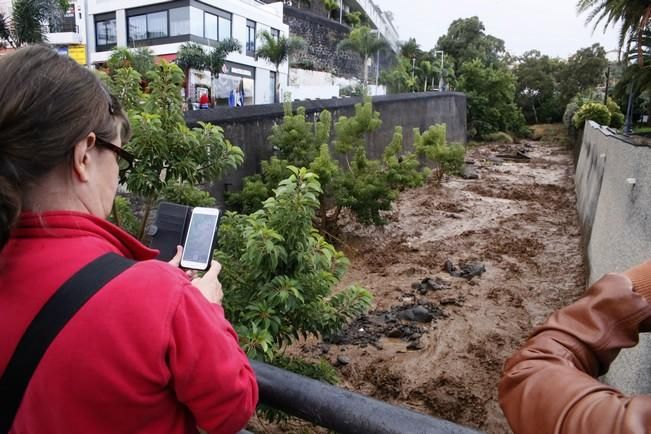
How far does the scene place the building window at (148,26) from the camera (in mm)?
29703

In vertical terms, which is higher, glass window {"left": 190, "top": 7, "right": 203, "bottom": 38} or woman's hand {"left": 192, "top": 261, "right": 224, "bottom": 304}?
glass window {"left": 190, "top": 7, "right": 203, "bottom": 38}

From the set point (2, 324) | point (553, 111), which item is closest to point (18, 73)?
point (2, 324)

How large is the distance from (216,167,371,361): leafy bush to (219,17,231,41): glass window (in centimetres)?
3022

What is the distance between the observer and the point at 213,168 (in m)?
3.77

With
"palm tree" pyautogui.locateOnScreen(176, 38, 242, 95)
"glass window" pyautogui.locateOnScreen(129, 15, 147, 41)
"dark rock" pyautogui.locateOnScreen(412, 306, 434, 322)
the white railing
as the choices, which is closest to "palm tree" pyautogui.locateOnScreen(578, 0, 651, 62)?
"dark rock" pyautogui.locateOnScreen(412, 306, 434, 322)

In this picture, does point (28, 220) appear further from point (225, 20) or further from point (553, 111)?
point (553, 111)

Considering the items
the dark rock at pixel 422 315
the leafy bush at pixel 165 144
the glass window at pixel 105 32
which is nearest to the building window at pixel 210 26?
the glass window at pixel 105 32

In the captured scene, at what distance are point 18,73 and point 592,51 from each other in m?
48.0

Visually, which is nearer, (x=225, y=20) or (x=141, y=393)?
(x=141, y=393)

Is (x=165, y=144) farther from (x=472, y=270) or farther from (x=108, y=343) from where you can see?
(x=472, y=270)

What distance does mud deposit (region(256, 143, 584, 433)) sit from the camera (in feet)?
18.4

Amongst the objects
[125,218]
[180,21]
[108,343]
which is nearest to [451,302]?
[125,218]

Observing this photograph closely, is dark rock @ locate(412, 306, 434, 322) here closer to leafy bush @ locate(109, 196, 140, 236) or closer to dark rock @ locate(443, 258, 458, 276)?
dark rock @ locate(443, 258, 458, 276)

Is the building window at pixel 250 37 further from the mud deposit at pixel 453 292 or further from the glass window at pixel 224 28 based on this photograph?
the mud deposit at pixel 453 292
